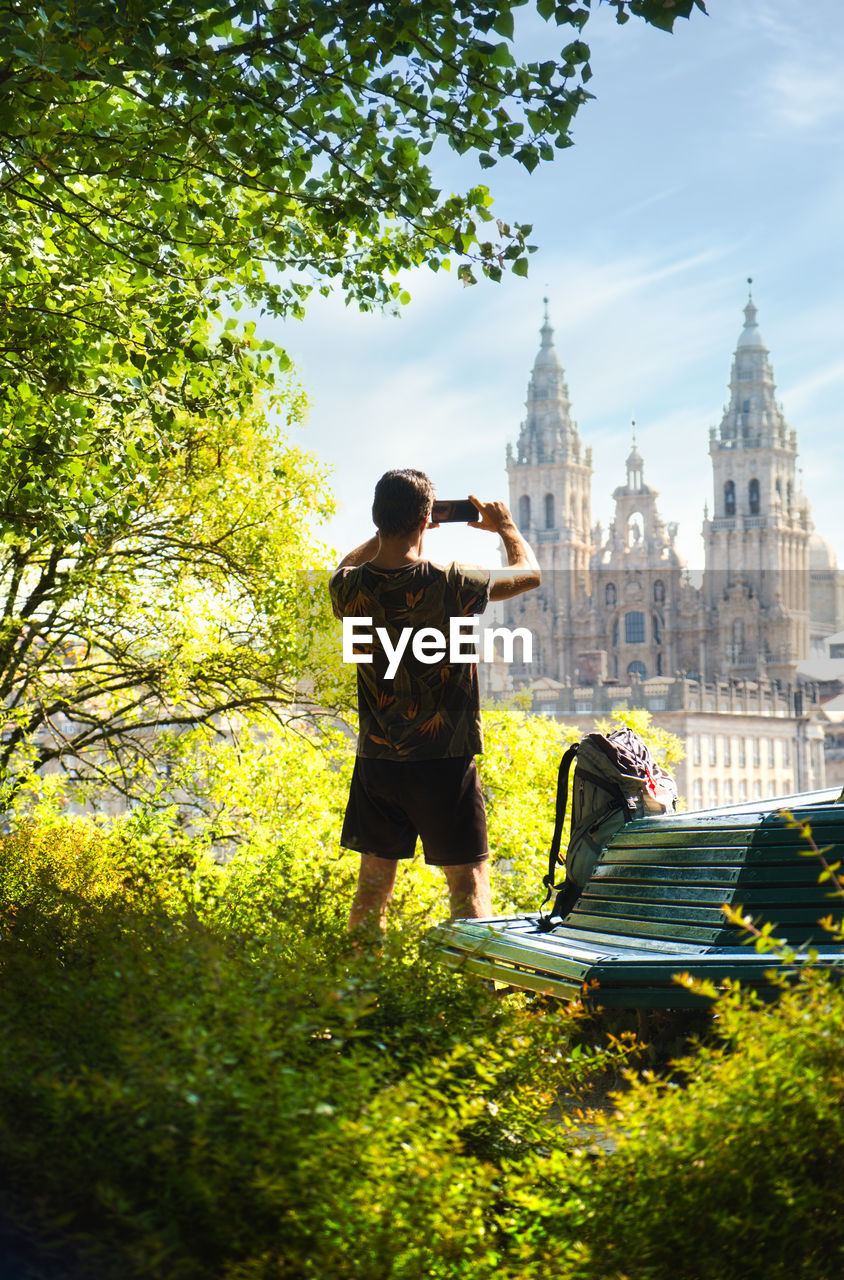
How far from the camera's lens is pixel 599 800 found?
495 cm

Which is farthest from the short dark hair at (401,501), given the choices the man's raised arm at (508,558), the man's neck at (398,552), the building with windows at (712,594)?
the building with windows at (712,594)

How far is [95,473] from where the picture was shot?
8.84 metres

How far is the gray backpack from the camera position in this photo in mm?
4867

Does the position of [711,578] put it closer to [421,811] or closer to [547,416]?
[547,416]

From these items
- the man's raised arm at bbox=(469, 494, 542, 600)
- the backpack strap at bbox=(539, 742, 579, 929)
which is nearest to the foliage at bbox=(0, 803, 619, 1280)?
the man's raised arm at bbox=(469, 494, 542, 600)

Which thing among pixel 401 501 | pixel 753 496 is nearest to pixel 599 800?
pixel 401 501

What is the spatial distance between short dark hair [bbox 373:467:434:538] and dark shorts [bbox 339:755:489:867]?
78 centimetres

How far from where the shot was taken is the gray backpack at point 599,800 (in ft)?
16.0

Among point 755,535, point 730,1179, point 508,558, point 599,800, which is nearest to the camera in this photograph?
point 730,1179

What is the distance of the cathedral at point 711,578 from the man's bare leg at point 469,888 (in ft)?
363

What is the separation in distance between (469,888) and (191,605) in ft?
28.0

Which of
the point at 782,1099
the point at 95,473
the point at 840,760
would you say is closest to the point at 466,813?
the point at 782,1099

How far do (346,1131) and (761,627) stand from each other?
124 meters

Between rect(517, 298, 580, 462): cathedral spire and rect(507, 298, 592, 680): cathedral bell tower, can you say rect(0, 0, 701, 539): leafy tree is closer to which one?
rect(507, 298, 592, 680): cathedral bell tower
